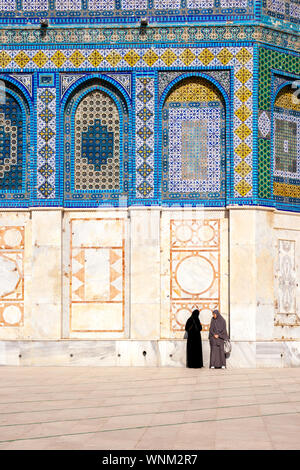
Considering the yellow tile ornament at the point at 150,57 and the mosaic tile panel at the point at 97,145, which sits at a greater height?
the yellow tile ornament at the point at 150,57

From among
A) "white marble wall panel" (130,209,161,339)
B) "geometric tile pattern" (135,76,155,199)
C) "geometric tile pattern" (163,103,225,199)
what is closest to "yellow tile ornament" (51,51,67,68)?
"geometric tile pattern" (135,76,155,199)

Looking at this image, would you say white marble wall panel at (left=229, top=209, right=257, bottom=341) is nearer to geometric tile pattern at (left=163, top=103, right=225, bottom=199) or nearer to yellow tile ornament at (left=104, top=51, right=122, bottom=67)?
geometric tile pattern at (left=163, top=103, right=225, bottom=199)

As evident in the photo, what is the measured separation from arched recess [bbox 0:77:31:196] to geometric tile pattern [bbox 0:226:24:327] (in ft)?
2.01

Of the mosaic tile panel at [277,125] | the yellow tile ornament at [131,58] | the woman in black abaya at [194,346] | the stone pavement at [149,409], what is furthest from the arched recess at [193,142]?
the stone pavement at [149,409]

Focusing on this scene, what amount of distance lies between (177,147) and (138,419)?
23.3ft

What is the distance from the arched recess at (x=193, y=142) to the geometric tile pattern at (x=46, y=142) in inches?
68.8

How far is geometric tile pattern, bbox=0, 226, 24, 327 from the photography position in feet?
46.1

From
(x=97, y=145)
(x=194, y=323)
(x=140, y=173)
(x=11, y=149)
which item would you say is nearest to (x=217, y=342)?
(x=194, y=323)

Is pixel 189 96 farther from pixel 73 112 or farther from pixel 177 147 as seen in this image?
pixel 73 112

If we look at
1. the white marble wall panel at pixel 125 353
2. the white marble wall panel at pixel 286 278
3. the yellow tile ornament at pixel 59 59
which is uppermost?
the yellow tile ornament at pixel 59 59

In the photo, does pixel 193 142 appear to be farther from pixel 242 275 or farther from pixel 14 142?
pixel 14 142

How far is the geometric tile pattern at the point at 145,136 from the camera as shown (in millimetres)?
13930

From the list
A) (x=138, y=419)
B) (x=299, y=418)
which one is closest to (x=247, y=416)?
→ (x=299, y=418)

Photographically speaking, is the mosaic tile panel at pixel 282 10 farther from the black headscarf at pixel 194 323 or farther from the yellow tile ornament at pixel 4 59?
the black headscarf at pixel 194 323
